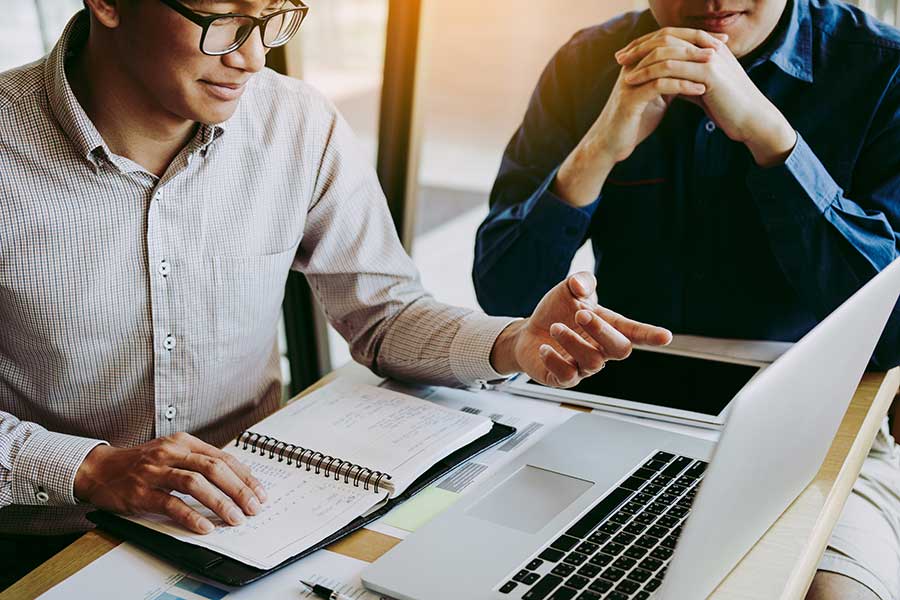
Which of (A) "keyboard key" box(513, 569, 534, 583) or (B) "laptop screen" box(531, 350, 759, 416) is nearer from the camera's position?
(A) "keyboard key" box(513, 569, 534, 583)

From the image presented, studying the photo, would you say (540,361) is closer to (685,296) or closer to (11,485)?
(685,296)

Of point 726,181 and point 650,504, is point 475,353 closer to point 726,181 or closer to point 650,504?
point 650,504

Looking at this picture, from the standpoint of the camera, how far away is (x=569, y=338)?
114 centimetres

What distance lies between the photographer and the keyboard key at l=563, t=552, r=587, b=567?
0.91 metres

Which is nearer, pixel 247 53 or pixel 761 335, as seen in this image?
pixel 247 53

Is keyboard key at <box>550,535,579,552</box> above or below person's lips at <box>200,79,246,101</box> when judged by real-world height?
below

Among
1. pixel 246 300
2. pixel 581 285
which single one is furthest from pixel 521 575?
pixel 246 300

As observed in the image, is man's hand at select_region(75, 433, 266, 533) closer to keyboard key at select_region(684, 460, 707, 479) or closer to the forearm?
the forearm

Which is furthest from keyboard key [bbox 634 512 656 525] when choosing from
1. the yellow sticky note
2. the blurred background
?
the blurred background

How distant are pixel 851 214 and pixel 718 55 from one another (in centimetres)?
33

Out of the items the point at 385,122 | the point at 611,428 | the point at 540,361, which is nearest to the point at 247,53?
the point at 540,361

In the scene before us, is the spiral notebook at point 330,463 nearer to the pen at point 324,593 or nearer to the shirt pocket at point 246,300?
the pen at point 324,593

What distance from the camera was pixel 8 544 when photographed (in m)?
1.33

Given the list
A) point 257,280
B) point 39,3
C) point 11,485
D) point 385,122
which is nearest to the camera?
point 11,485
